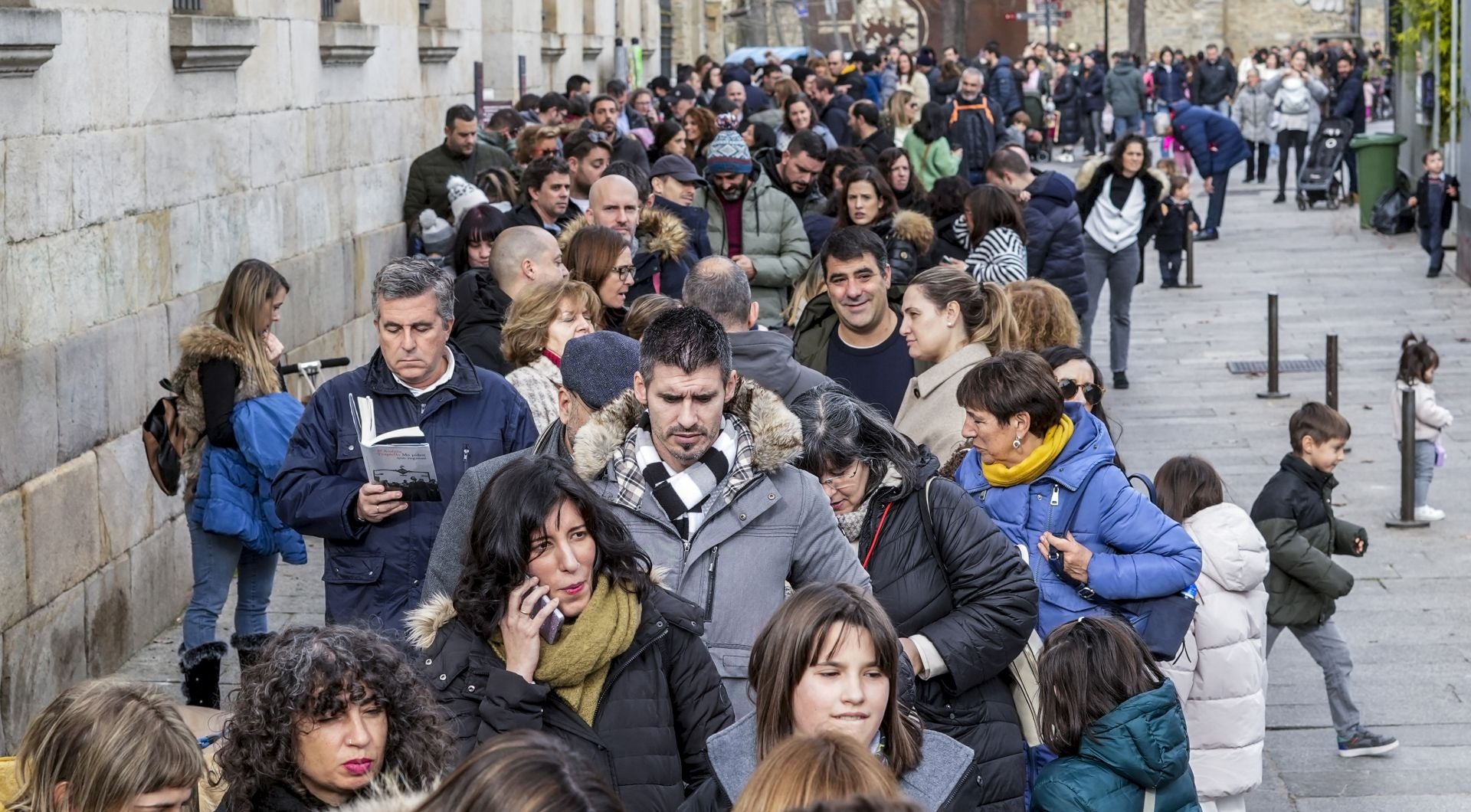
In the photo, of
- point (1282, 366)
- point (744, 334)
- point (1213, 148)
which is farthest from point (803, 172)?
point (1213, 148)

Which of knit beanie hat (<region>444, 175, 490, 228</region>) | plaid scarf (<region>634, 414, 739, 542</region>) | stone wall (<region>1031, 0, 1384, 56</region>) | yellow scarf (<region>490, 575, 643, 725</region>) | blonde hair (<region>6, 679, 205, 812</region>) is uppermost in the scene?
stone wall (<region>1031, 0, 1384, 56</region>)

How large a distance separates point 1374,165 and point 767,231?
15712 mm

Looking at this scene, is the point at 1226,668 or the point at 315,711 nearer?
the point at 315,711

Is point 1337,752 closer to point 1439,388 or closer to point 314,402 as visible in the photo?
point 314,402

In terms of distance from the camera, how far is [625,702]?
3875 millimetres

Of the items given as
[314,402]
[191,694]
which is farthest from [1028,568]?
[191,694]

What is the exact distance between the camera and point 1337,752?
7.68 m

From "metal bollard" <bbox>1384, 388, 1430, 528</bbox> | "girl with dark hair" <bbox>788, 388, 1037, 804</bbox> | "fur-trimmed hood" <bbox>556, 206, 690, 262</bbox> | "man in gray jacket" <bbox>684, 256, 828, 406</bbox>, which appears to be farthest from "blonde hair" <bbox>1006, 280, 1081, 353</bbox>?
"metal bollard" <bbox>1384, 388, 1430, 528</bbox>

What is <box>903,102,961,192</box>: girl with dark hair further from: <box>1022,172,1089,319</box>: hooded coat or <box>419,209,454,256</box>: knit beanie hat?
<box>419,209,454,256</box>: knit beanie hat

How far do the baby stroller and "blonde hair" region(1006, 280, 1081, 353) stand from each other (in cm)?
1982

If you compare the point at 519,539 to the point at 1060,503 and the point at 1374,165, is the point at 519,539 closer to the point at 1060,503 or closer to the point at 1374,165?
the point at 1060,503

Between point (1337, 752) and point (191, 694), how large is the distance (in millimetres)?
4260

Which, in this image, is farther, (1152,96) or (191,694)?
(1152,96)

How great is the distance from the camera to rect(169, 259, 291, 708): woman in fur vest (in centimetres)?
706
